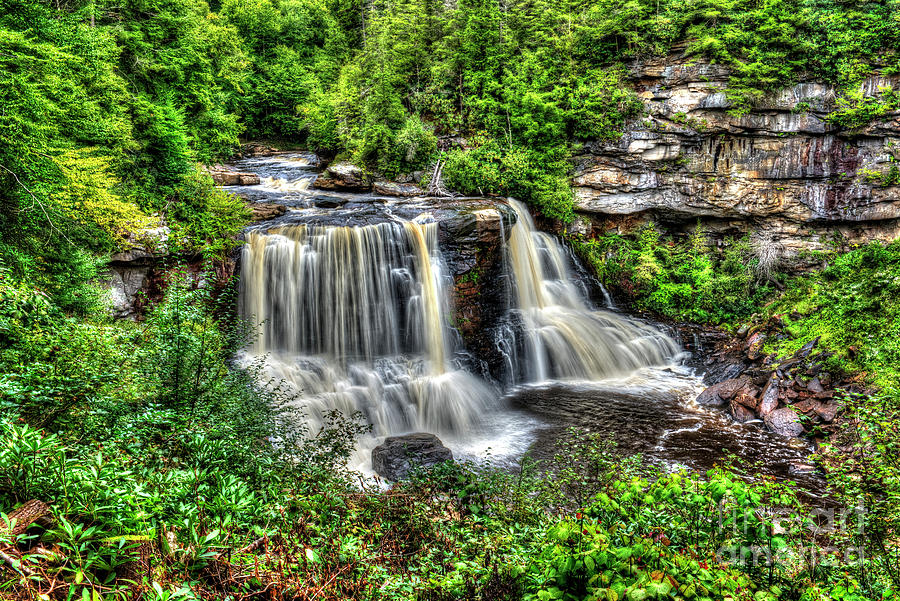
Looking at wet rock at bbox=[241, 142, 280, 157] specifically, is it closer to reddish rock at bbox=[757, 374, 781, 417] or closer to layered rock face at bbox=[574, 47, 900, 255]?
layered rock face at bbox=[574, 47, 900, 255]

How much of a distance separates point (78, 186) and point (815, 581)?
12.5 meters

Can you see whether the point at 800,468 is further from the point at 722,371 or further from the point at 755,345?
the point at 755,345

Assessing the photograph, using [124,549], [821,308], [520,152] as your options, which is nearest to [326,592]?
[124,549]

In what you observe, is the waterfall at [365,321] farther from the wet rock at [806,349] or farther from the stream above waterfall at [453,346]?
the wet rock at [806,349]

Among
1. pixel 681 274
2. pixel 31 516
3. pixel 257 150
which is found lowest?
pixel 31 516

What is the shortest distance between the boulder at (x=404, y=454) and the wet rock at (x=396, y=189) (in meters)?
9.77

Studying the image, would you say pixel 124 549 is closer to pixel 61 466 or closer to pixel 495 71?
pixel 61 466

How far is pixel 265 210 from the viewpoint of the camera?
13766 millimetres

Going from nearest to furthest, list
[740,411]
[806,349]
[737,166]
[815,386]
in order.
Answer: [815,386]
[740,411]
[806,349]
[737,166]

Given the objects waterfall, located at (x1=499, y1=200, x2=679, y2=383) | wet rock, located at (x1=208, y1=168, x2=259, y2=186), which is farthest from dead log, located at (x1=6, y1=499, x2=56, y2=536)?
wet rock, located at (x1=208, y1=168, x2=259, y2=186)

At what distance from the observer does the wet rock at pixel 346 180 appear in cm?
1688

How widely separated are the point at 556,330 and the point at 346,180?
985 centimetres

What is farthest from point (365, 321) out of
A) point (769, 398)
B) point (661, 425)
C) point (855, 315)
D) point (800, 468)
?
point (855, 315)

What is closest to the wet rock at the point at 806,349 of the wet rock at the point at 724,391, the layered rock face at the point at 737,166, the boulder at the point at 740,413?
the wet rock at the point at 724,391
